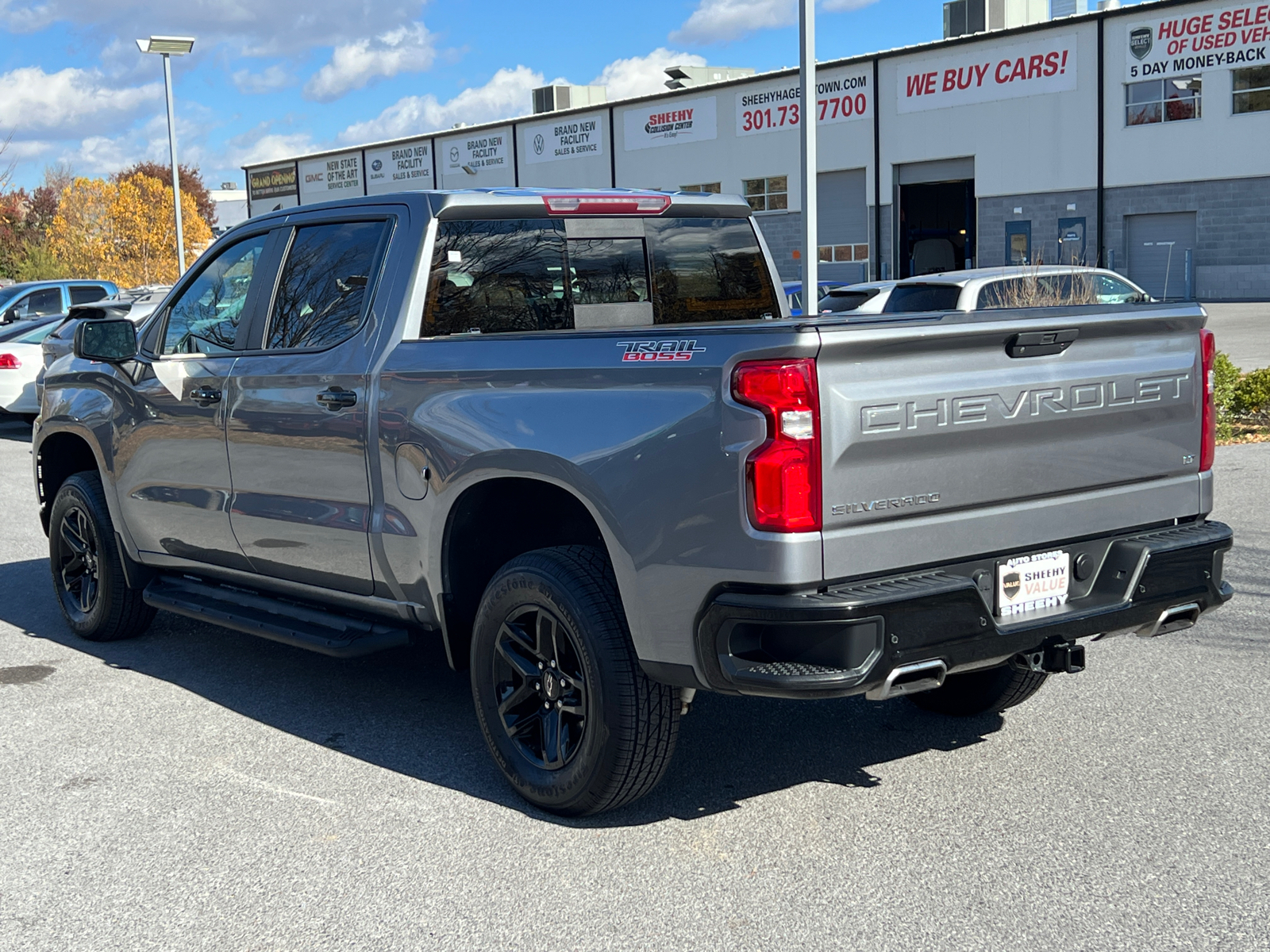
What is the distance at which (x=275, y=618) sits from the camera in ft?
18.1

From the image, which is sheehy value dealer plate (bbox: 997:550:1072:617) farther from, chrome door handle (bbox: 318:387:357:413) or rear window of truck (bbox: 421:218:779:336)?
chrome door handle (bbox: 318:387:357:413)

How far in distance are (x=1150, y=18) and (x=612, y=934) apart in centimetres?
4109

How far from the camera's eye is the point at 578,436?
407cm

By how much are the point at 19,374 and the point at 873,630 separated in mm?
16280

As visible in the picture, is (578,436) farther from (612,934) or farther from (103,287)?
(103,287)

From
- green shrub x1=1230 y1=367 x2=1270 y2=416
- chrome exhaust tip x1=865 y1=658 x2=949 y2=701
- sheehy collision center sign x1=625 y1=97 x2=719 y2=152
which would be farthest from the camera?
sheehy collision center sign x1=625 y1=97 x2=719 y2=152

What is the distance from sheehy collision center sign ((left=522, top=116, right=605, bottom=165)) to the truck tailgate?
53598mm

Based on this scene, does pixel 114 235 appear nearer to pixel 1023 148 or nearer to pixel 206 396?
pixel 1023 148

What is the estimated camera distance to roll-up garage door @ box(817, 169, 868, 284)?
47.5 meters

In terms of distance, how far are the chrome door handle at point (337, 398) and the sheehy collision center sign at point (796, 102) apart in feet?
138

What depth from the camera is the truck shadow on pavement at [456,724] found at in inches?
183

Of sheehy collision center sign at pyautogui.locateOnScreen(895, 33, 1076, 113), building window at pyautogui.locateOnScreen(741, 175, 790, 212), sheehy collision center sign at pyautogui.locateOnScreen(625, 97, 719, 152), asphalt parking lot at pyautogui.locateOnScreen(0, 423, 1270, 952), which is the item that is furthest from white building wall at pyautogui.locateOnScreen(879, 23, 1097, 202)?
asphalt parking lot at pyautogui.locateOnScreen(0, 423, 1270, 952)

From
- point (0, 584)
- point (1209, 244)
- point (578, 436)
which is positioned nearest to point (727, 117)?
point (1209, 244)

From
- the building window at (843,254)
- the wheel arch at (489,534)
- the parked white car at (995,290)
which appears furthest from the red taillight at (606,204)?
the building window at (843,254)
